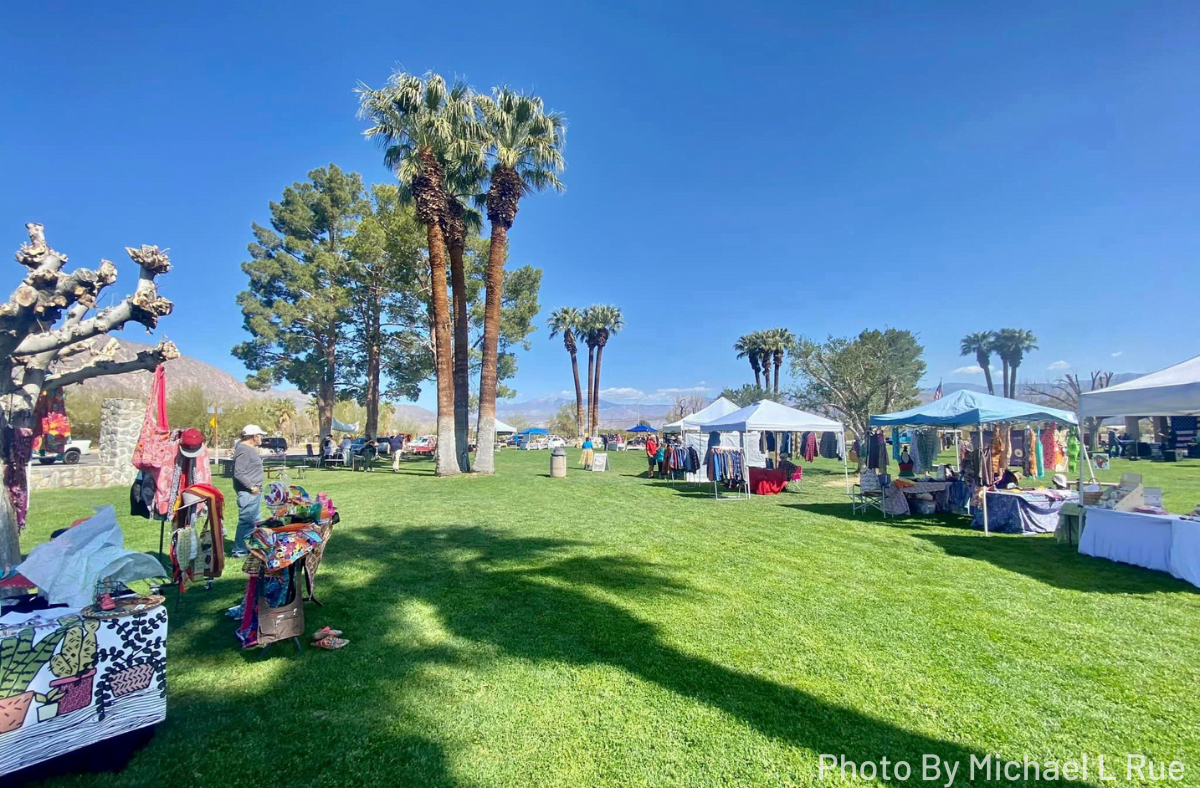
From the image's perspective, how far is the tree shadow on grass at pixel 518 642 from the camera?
2.84 meters

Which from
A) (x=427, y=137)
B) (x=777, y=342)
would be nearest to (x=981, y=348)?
(x=777, y=342)

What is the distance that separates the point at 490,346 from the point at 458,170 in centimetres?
597

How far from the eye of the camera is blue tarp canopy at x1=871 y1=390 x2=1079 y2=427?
28.2 ft

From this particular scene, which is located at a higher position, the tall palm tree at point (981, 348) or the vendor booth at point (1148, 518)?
the tall palm tree at point (981, 348)

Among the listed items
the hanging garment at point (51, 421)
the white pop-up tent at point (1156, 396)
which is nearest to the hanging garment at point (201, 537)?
the hanging garment at point (51, 421)

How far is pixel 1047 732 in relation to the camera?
285 centimetres

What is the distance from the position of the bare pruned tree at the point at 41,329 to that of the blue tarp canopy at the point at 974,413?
11.5 m

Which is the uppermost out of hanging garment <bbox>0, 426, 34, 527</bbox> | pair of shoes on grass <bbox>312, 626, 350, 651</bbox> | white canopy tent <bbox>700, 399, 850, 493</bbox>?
white canopy tent <bbox>700, 399, 850, 493</bbox>

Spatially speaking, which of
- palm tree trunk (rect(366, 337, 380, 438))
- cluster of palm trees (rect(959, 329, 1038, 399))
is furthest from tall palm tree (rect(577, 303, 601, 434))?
cluster of palm trees (rect(959, 329, 1038, 399))

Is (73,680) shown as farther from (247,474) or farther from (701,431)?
A: (701,431)

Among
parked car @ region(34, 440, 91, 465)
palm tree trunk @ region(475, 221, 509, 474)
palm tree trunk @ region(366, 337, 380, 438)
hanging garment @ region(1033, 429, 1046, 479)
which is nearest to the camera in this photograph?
hanging garment @ region(1033, 429, 1046, 479)

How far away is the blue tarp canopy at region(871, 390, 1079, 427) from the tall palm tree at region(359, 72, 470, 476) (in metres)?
12.9

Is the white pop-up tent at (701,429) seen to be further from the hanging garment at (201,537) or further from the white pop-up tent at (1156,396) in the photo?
the hanging garment at (201,537)

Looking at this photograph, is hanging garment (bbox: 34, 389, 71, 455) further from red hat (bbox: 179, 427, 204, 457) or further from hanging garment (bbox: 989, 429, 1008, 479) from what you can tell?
hanging garment (bbox: 989, 429, 1008, 479)
